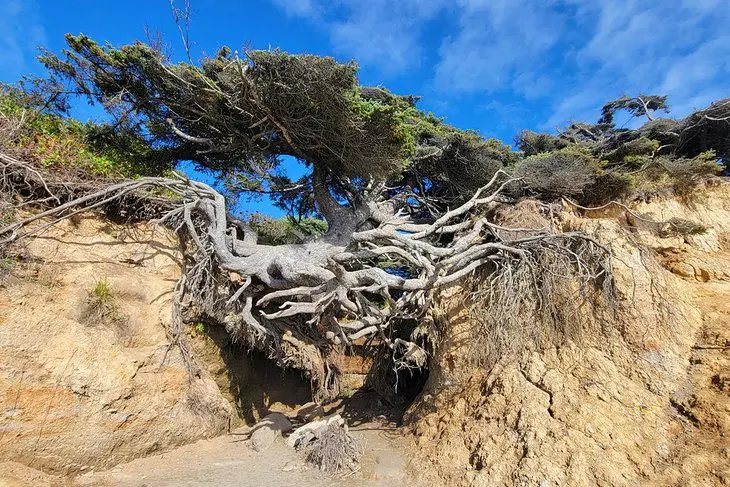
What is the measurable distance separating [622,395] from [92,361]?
7.72m

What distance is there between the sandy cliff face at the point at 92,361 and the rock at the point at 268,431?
81 centimetres

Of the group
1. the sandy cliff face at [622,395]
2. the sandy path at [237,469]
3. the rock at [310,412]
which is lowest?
the sandy path at [237,469]

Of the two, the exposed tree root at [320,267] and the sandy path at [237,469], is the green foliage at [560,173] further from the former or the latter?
the sandy path at [237,469]

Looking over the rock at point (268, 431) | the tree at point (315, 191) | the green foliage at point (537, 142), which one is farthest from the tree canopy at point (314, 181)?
the green foliage at point (537, 142)

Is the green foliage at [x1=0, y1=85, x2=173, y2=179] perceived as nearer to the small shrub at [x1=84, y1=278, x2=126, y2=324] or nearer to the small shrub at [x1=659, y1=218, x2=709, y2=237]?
the small shrub at [x1=84, y1=278, x2=126, y2=324]

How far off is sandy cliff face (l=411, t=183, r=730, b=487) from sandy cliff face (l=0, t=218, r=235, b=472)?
4.53 meters

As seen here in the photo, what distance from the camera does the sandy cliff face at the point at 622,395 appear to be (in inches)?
180

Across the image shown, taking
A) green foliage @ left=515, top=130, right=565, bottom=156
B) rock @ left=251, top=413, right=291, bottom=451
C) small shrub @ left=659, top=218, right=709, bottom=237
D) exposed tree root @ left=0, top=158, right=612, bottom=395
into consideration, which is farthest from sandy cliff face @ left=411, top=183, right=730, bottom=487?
green foliage @ left=515, top=130, right=565, bottom=156

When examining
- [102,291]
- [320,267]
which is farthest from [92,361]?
[320,267]

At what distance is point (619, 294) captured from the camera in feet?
19.5

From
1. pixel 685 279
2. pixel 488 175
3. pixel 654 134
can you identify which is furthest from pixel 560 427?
pixel 654 134

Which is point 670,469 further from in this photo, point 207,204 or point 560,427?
point 207,204

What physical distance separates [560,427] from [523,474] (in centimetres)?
86

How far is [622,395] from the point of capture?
5207mm
